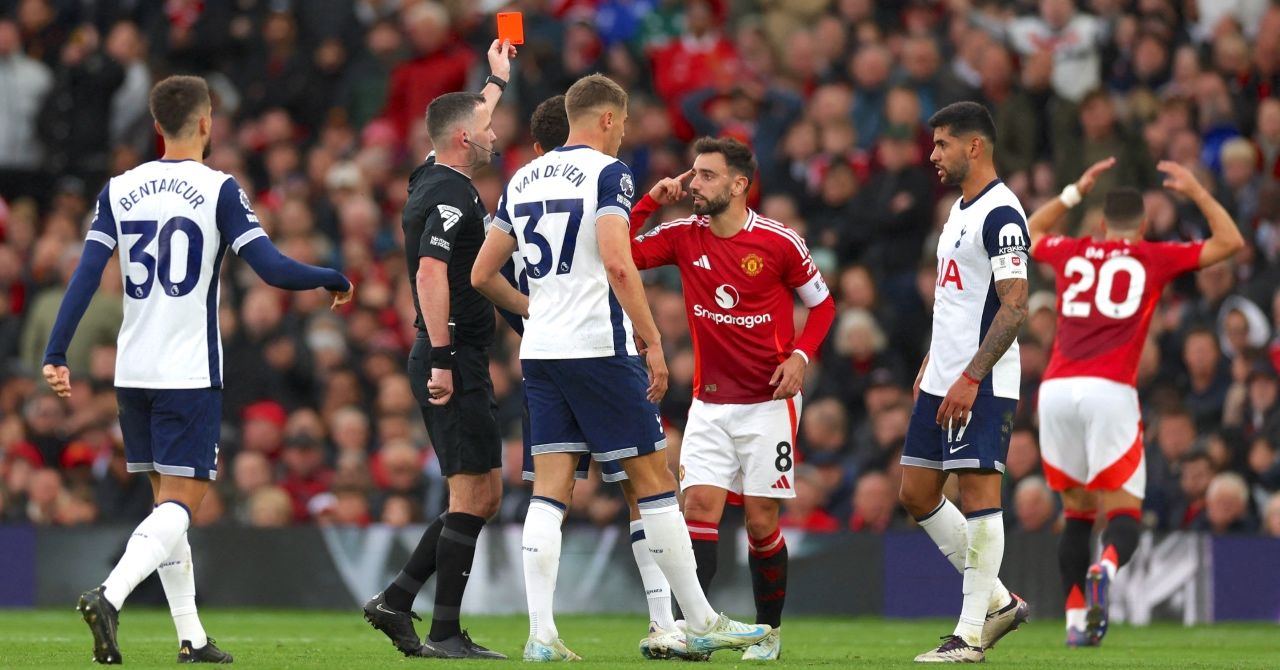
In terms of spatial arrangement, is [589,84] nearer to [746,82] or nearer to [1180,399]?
[1180,399]

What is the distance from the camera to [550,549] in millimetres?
8797

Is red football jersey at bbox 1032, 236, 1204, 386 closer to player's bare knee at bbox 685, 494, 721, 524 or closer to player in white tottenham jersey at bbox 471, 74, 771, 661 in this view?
player's bare knee at bbox 685, 494, 721, 524

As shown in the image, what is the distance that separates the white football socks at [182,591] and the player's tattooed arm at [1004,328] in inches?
144

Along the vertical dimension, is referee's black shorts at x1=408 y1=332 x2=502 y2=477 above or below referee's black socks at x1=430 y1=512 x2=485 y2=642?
above

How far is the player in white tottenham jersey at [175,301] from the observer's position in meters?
8.56

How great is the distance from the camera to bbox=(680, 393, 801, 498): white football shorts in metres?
9.60

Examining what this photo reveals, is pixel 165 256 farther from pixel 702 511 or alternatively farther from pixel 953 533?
pixel 953 533

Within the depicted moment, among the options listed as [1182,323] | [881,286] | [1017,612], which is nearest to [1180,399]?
[1182,323]

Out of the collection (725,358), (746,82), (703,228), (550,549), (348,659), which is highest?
(746,82)

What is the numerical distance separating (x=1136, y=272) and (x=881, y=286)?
16.1 feet

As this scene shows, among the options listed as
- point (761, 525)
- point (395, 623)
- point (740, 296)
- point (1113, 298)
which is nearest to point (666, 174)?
point (1113, 298)

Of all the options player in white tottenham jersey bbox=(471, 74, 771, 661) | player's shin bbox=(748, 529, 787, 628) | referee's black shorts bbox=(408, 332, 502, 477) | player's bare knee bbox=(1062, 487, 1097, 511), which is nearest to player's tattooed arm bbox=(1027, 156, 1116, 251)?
player's bare knee bbox=(1062, 487, 1097, 511)

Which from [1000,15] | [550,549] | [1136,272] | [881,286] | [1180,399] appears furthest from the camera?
[1000,15]

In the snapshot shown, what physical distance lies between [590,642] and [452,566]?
226 centimetres
